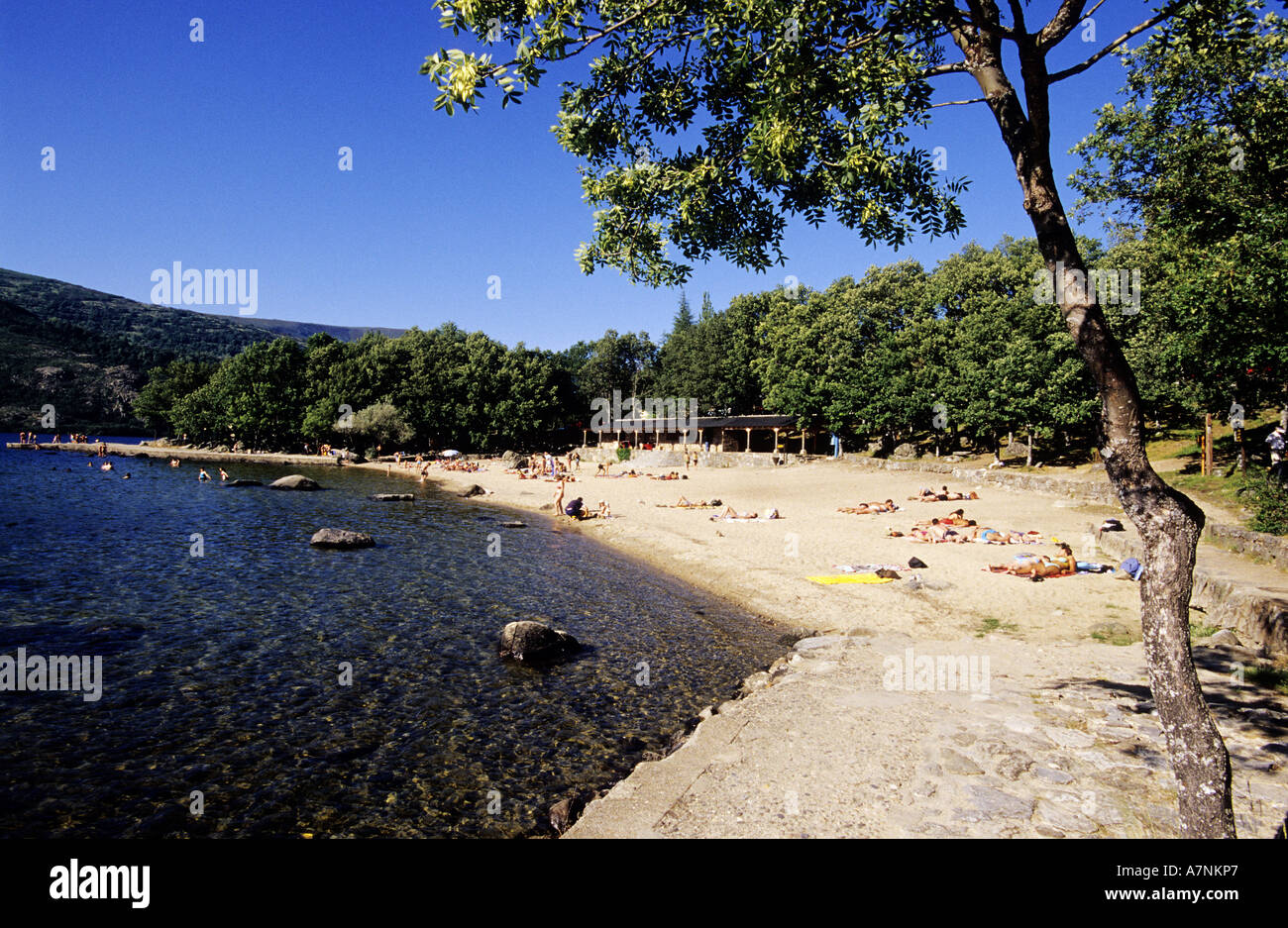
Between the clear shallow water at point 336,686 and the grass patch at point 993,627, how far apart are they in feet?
13.9

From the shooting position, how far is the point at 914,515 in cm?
2792

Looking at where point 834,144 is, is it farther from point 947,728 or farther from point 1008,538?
point 1008,538

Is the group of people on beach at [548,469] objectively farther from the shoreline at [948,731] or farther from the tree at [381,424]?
the shoreline at [948,731]

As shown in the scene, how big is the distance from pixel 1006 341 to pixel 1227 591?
125 ft

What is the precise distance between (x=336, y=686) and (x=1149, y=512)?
40.7 feet

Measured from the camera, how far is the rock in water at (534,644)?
12.9 metres

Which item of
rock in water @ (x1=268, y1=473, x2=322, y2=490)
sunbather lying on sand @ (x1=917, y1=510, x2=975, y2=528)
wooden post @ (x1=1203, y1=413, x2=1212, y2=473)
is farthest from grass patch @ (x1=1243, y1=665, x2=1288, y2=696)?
rock in water @ (x1=268, y1=473, x2=322, y2=490)

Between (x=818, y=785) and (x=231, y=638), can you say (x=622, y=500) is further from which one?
(x=818, y=785)

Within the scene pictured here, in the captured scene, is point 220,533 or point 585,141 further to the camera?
point 220,533

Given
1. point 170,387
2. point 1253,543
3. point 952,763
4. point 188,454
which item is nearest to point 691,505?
point 1253,543

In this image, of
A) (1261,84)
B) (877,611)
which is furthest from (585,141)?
(1261,84)

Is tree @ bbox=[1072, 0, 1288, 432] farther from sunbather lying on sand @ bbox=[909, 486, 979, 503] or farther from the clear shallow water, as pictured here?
the clear shallow water

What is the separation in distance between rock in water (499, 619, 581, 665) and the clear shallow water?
38 centimetres

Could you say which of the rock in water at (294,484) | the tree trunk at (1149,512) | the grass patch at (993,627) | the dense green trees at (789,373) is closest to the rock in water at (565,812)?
the tree trunk at (1149,512)
